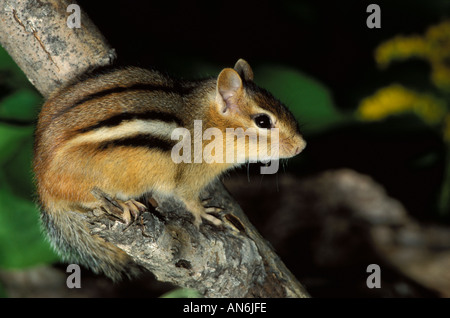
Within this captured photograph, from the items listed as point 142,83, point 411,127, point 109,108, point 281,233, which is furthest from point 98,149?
point 411,127

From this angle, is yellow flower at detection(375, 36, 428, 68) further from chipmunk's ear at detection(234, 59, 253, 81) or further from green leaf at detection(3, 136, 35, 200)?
green leaf at detection(3, 136, 35, 200)

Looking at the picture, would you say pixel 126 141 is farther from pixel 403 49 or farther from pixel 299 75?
pixel 403 49

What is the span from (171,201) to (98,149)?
38 cm

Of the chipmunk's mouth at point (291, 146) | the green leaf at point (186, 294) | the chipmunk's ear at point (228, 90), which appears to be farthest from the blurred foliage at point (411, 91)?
the green leaf at point (186, 294)

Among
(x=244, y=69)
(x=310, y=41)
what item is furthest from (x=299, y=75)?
(x=244, y=69)

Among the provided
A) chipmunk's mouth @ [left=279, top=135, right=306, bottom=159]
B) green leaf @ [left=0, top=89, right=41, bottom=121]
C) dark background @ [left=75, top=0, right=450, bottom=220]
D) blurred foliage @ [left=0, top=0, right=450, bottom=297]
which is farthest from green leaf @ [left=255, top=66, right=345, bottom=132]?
green leaf @ [left=0, top=89, right=41, bottom=121]

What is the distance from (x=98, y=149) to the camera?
1604 mm

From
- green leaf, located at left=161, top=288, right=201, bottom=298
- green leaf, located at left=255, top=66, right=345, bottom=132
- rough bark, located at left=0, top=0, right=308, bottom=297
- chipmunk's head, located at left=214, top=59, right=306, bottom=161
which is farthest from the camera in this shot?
green leaf, located at left=255, top=66, right=345, bottom=132

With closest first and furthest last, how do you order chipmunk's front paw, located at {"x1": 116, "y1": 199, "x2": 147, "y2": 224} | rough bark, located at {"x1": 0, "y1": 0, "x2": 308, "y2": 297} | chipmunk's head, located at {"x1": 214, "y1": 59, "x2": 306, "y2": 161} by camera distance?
chipmunk's front paw, located at {"x1": 116, "y1": 199, "x2": 147, "y2": 224} → rough bark, located at {"x1": 0, "y1": 0, "x2": 308, "y2": 297} → chipmunk's head, located at {"x1": 214, "y1": 59, "x2": 306, "y2": 161}

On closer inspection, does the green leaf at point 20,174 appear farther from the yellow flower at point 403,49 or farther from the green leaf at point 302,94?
the yellow flower at point 403,49

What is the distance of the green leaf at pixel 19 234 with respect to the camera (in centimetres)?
226

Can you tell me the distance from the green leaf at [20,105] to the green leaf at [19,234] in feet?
0.93

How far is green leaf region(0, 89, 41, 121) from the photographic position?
7.75 ft

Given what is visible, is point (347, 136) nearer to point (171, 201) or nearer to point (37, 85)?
point (171, 201)
